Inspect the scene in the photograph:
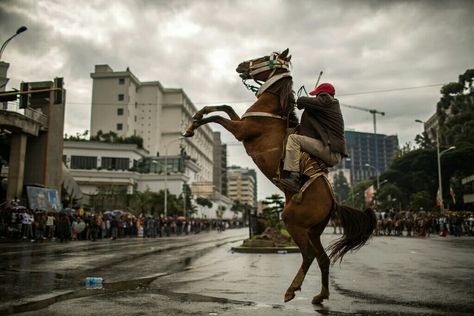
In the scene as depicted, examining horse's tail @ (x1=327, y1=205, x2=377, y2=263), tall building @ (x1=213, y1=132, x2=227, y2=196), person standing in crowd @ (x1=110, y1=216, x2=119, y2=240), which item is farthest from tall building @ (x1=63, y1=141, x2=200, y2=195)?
tall building @ (x1=213, y1=132, x2=227, y2=196)

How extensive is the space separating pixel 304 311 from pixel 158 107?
105m

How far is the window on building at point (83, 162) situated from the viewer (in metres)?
76.8

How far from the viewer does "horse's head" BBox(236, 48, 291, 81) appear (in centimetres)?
655

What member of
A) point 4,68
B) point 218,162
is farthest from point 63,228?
point 218,162

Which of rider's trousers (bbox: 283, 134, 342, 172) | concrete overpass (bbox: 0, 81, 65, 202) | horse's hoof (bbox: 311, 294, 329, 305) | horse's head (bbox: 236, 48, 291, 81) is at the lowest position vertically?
horse's hoof (bbox: 311, 294, 329, 305)

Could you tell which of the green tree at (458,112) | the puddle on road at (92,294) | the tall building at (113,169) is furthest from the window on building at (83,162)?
the puddle on road at (92,294)

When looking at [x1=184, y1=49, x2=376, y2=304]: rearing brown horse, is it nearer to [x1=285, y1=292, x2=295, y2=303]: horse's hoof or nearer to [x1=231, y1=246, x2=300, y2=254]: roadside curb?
[x1=285, y1=292, x2=295, y2=303]: horse's hoof

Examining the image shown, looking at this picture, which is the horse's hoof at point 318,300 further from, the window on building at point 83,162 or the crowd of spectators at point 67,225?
the window on building at point 83,162

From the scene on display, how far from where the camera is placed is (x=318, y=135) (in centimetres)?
611

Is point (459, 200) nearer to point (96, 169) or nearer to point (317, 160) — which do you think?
point (96, 169)

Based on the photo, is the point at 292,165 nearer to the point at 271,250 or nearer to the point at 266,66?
the point at 266,66

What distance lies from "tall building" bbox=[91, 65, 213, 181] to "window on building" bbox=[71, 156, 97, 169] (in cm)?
1809

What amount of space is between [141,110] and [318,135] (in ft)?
338

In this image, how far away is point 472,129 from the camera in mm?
64062
